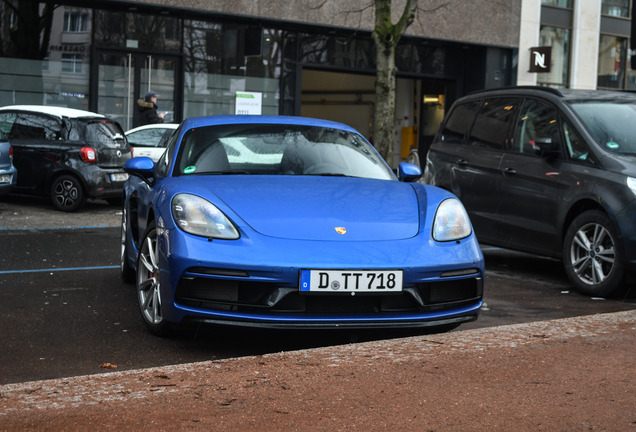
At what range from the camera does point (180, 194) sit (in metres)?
5.44

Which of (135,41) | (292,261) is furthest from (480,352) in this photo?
(135,41)

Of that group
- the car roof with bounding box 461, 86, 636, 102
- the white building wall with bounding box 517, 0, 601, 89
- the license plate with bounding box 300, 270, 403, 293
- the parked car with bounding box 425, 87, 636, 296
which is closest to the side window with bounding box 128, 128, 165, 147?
the parked car with bounding box 425, 87, 636, 296

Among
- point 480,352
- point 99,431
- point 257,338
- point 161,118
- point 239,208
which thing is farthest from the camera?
point 161,118

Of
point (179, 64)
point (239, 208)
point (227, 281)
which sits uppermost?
point (179, 64)

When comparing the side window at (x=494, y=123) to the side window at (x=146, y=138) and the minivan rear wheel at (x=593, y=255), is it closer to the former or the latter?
the minivan rear wheel at (x=593, y=255)

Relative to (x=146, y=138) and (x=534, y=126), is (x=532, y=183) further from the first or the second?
(x=146, y=138)

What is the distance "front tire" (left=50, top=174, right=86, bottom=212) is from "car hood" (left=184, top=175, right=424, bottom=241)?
899 centimetres

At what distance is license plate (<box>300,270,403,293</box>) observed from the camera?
4.96 meters

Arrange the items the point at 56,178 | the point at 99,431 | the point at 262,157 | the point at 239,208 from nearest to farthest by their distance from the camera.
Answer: the point at 99,431 → the point at 239,208 → the point at 262,157 → the point at 56,178

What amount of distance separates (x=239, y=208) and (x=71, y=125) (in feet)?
32.9

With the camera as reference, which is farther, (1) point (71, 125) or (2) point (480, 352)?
(1) point (71, 125)

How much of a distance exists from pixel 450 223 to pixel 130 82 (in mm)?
16955

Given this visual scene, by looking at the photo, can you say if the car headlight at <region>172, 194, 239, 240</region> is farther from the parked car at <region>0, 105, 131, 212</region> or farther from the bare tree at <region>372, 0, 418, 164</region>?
the bare tree at <region>372, 0, 418, 164</region>

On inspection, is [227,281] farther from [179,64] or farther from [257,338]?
[179,64]
